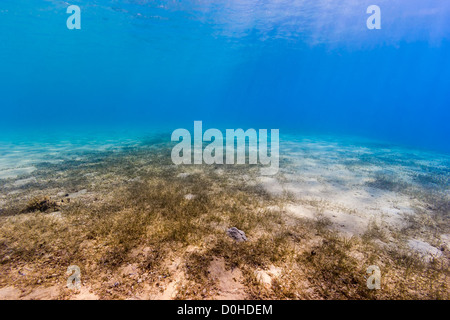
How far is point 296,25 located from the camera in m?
33.8

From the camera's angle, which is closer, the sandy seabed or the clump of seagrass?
the sandy seabed

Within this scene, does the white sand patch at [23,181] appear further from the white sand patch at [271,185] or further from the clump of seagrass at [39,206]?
the white sand patch at [271,185]

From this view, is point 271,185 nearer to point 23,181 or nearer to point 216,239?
point 216,239

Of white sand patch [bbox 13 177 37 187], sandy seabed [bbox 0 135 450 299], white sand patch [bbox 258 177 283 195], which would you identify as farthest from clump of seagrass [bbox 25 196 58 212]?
white sand patch [bbox 258 177 283 195]

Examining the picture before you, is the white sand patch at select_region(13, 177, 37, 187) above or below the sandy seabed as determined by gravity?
above


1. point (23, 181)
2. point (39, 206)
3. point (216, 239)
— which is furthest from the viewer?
point (23, 181)

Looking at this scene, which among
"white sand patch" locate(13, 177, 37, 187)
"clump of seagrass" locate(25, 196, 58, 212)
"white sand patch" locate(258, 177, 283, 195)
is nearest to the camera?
"clump of seagrass" locate(25, 196, 58, 212)

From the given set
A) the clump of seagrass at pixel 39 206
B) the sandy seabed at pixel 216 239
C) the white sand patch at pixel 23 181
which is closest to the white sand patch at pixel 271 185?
the sandy seabed at pixel 216 239

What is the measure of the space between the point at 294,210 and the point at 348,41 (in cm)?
5714

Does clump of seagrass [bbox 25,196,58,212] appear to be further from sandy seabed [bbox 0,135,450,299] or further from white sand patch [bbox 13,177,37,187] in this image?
white sand patch [bbox 13,177,37,187]

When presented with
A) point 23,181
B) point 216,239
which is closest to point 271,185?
point 216,239

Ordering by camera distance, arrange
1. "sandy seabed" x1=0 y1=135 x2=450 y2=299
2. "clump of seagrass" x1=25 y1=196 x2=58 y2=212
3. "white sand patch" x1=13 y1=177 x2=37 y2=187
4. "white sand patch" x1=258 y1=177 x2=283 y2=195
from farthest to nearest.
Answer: "white sand patch" x1=13 y1=177 x2=37 y2=187 < "white sand patch" x1=258 y1=177 x2=283 y2=195 < "clump of seagrass" x1=25 y1=196 x2=58 y2=212 < "sandy seabed" x1=0 y1=135 x2=450 y2=299

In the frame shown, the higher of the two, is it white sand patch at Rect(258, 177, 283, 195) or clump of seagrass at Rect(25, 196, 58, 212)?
clump of seagrass at Rect(25, 196, 58, 212)

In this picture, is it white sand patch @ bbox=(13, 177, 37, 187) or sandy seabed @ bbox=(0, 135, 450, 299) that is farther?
white sand patch @ bbox=(13, 177, 37, 187)
